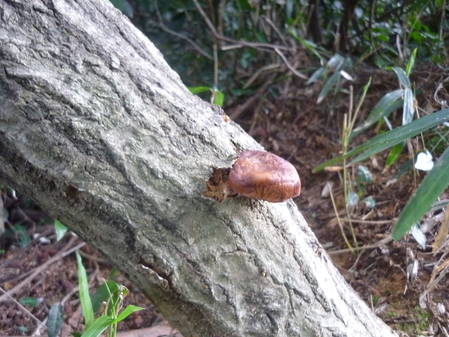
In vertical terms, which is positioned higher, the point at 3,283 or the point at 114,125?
the point at 114,125

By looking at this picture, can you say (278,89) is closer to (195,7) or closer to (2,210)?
(195,7)

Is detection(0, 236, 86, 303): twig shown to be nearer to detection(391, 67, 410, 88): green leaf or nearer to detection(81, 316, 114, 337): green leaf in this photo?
detection(81, 316, 114, 337): green leaf

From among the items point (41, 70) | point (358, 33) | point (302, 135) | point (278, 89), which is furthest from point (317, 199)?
point (41, 70)

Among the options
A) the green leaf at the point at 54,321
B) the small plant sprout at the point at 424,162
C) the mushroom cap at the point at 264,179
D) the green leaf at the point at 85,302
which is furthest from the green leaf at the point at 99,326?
the small plant sprout at the point at 424,162

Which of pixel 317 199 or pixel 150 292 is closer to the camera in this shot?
pixel 150 292

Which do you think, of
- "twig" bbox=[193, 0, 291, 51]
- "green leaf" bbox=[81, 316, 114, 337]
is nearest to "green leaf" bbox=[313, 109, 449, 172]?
"green leaf" bbox=[81, 316, 114, 337]

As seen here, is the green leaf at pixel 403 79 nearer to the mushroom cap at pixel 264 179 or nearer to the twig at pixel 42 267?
the mushroom cap at pixel 264 179

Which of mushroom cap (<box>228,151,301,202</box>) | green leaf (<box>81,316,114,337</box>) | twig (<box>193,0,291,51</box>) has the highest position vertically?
mushroom cap (<box>228,151,301,202</box>)
